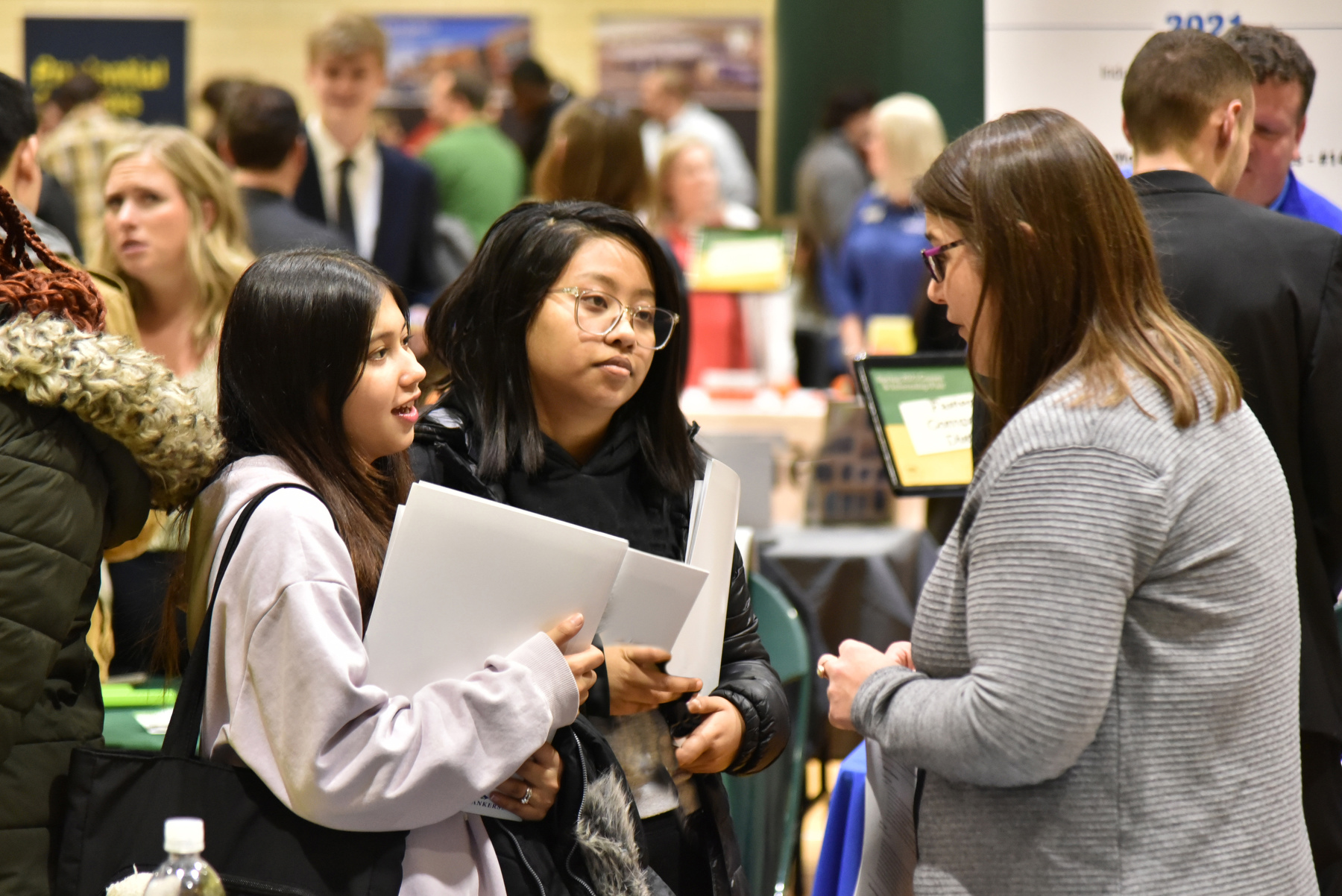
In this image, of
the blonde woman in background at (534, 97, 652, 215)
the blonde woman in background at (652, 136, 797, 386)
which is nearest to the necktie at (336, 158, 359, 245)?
the blonde woman in background at (534, 97, 652, 215)

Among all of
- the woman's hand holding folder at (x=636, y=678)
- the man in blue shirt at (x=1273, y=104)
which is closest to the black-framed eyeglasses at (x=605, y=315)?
the woman's hand holding folder at (x=636, y=678)

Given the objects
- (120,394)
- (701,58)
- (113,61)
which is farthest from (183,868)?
(113,61)

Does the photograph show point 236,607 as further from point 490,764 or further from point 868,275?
point 868,275

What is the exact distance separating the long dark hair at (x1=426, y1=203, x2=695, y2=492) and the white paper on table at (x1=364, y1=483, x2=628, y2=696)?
15.0 inches

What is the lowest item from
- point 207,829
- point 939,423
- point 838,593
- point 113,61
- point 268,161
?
point 838,593

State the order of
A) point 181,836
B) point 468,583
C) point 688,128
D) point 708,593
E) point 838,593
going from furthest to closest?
point 688,128, point 838,593, point 708,593, point 468,583, point 181,836

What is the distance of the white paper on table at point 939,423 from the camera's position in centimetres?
246

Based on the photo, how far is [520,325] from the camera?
2.01 m

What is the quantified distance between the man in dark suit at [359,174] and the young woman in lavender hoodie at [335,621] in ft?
11.1

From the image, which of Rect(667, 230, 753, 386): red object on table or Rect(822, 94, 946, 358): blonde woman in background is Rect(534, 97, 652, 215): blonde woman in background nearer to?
Rect(667, 230, 753, 386): red object on table

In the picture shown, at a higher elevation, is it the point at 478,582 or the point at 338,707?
the point at 478,582

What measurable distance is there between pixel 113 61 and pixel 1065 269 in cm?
1049

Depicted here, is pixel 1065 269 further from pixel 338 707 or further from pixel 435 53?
pixel 435 53

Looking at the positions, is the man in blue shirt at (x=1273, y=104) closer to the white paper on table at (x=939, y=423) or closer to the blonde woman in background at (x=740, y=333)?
the white paper on table at (x=939, y=423)
